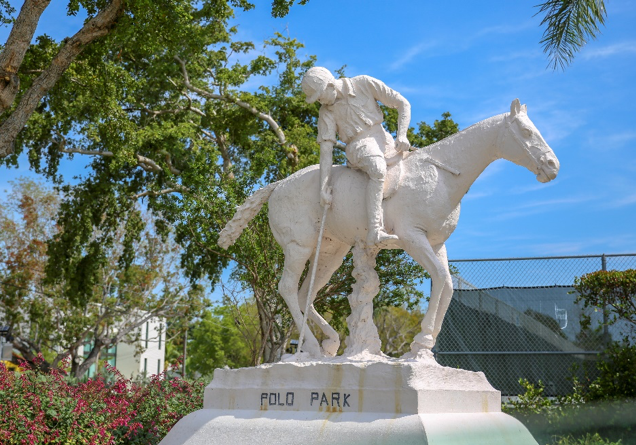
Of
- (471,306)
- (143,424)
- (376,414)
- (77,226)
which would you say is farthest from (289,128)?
(376,414)

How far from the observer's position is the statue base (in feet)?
17.6

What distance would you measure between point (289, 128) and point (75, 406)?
10.6m

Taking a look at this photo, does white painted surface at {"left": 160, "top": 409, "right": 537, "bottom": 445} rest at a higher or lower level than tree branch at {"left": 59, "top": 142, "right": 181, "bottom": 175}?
lower

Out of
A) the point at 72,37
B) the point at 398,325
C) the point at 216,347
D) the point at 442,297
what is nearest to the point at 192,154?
the point at 72,37

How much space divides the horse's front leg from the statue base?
0.27 m

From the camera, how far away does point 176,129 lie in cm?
1722

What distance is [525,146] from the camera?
241 inches

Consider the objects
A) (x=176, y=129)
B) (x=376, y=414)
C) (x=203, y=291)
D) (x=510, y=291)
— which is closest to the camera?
(x=376, y=414)

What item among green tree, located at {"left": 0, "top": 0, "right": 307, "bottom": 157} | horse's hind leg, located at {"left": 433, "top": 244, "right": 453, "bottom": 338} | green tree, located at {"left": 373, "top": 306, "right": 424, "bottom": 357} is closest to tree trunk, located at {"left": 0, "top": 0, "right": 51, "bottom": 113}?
green tree, located at {"left": 0, "top": 0, "right": 307, "bottom": 157}

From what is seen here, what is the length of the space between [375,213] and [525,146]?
1.39 metres

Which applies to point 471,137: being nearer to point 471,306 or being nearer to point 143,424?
point 471,306

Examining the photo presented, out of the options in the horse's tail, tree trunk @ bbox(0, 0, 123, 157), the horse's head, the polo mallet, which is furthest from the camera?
tree trunk @ bbox(0, 0, 123, 157)

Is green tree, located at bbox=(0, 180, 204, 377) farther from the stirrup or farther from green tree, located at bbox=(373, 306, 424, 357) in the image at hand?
the stirrup

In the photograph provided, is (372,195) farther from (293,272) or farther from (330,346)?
(330,346)
